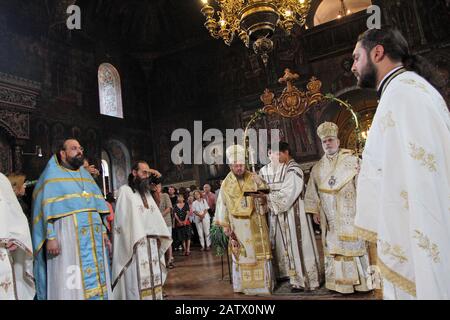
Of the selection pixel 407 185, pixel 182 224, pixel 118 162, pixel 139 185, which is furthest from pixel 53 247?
pixel 118 162

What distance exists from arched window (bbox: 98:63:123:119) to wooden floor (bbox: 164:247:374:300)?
1126cm

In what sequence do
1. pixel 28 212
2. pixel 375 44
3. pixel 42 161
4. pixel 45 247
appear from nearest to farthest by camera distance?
pixel 375 44
pixel 45 247
pixel 28 212
pixel 42 161

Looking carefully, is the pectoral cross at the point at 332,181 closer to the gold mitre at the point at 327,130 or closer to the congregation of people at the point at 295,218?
the congregation of people at the point at 295,218

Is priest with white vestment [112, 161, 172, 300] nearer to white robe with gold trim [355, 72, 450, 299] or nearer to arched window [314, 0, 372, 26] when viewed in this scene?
white robe with gold trim [355, 72, 450, 299]

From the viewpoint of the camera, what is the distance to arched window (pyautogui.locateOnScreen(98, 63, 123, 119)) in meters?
18.0

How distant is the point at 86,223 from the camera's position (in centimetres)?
426

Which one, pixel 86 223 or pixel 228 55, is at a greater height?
pixel 228 55

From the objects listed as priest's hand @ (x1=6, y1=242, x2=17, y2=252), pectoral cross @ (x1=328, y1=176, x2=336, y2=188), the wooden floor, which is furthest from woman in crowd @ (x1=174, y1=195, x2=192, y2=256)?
priest's hand @ (x1=6, y1=242, x2=17, y2=252)

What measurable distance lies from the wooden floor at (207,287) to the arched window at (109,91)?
1126cm

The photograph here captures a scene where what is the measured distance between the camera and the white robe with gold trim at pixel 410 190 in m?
1.50

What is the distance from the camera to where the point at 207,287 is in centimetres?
597
